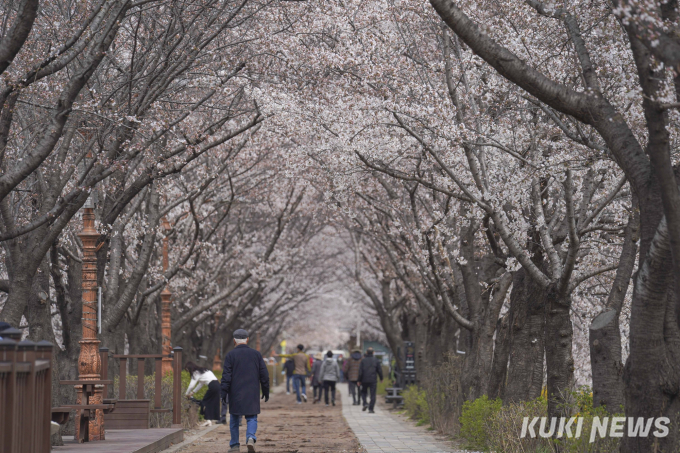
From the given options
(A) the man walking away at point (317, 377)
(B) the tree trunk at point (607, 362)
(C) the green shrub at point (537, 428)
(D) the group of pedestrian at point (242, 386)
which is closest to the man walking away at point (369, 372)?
(A) the man walking away at point (317, 377)

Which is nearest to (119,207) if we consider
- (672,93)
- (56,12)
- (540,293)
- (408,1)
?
(56,12)

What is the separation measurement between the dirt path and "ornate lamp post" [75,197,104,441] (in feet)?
5.00

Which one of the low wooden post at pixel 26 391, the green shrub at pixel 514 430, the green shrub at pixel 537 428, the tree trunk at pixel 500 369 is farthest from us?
the tree trunk at pixel 500 369

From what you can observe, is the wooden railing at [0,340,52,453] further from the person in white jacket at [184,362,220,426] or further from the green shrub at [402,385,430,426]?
the green shrub at [402,385,430,426]

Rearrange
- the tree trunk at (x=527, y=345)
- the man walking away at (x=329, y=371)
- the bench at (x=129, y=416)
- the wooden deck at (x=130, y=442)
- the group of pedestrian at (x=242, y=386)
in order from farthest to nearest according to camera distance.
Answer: the man walking away at (x=329, y=371)
the bench at (x=129, y=416)
the tree trunk at (x=527, y=345)
the group of pedestrian at (x=242, y=386)
the wooden deck at (x=130, y=442)

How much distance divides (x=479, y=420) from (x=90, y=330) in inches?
224

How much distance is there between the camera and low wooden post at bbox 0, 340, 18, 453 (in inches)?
216

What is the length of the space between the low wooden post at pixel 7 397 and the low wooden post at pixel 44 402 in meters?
0.92

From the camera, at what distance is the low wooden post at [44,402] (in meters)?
6.59

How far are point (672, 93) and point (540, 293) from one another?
6414mm

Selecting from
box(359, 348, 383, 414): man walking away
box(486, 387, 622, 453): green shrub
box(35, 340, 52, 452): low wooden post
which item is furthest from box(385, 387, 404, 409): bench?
box(35, 340, 52, 452): low wooden post

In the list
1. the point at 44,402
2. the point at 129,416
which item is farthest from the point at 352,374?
the point at 44,402

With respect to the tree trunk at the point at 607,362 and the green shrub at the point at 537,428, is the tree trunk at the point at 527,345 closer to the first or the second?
the green shrub at the point at 537,428

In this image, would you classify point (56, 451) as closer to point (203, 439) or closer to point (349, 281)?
point (203, 439)
